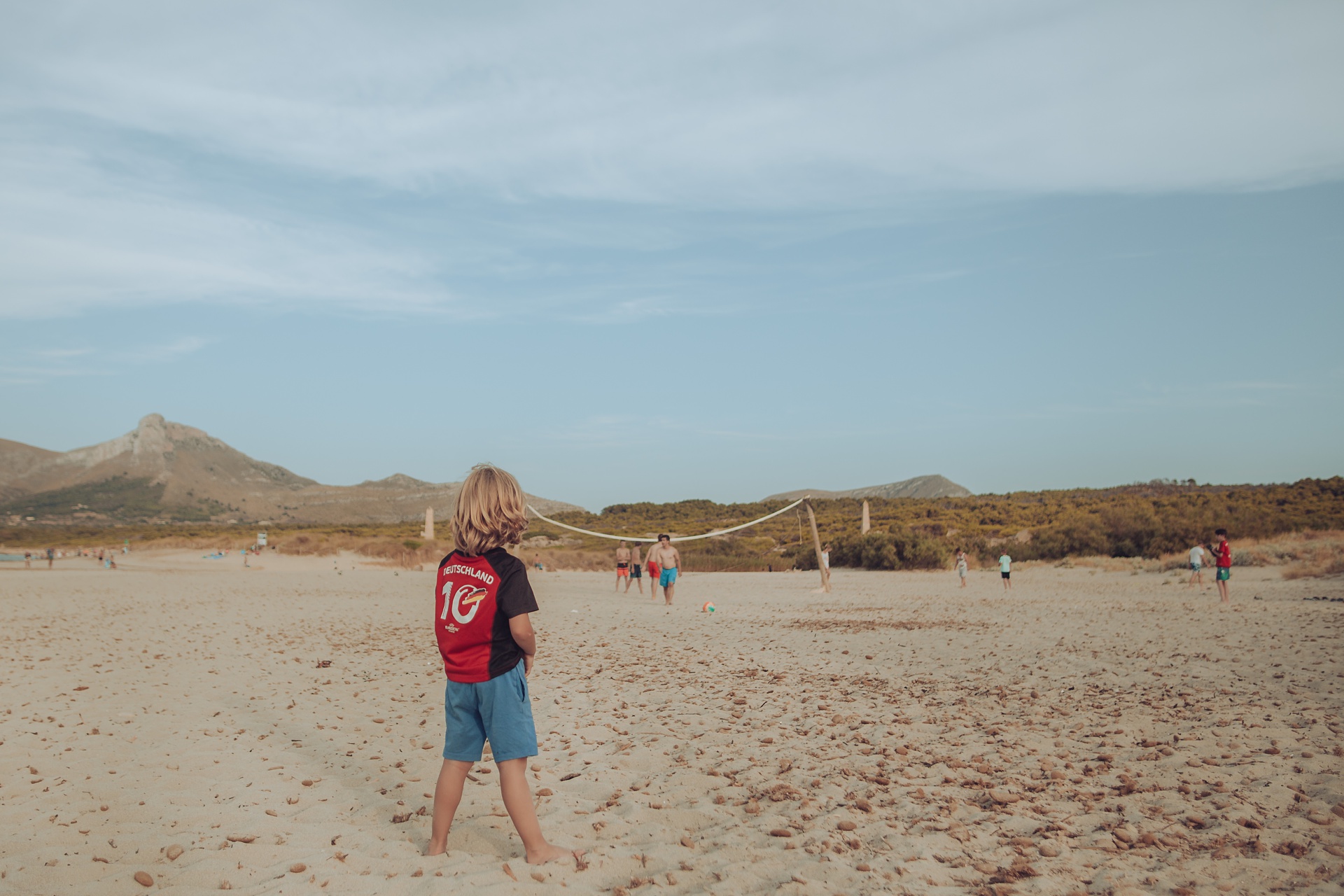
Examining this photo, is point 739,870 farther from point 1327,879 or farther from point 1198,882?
point 1327,879

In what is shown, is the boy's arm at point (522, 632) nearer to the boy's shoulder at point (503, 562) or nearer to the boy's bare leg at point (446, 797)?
the boy's shoulder at point (503, 562)

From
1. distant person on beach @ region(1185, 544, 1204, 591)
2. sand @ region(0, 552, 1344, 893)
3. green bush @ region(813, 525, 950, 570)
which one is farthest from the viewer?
green bush @ region(813, 525, 950, 570)

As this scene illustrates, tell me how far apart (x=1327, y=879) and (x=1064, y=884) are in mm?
1075

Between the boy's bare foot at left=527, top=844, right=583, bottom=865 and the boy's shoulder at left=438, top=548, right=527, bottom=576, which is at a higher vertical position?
the boy's shoulder at left=438, top=548, right=527, bottom=576

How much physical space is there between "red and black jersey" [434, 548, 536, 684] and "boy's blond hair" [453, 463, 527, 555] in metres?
0.07

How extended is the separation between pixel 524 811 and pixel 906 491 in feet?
373

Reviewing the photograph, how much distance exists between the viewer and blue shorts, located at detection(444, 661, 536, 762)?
378 centimetres

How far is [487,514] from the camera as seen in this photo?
382 centimetres

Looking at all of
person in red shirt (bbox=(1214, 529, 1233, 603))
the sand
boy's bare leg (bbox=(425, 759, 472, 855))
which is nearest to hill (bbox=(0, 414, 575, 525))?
person in red shirt (bbox=(1214, 529, 1233, 603))

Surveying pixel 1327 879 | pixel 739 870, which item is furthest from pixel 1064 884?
pixel 739 870

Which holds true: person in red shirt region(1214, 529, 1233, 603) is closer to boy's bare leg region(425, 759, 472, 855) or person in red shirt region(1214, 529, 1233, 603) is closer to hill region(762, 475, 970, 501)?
boy's bare leg region(425, 759, 472, 855)

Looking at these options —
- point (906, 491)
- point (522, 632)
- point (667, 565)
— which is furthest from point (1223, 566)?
point (906, 491)

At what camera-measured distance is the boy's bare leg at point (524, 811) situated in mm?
3799

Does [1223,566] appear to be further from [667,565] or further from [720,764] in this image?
[720,764]
